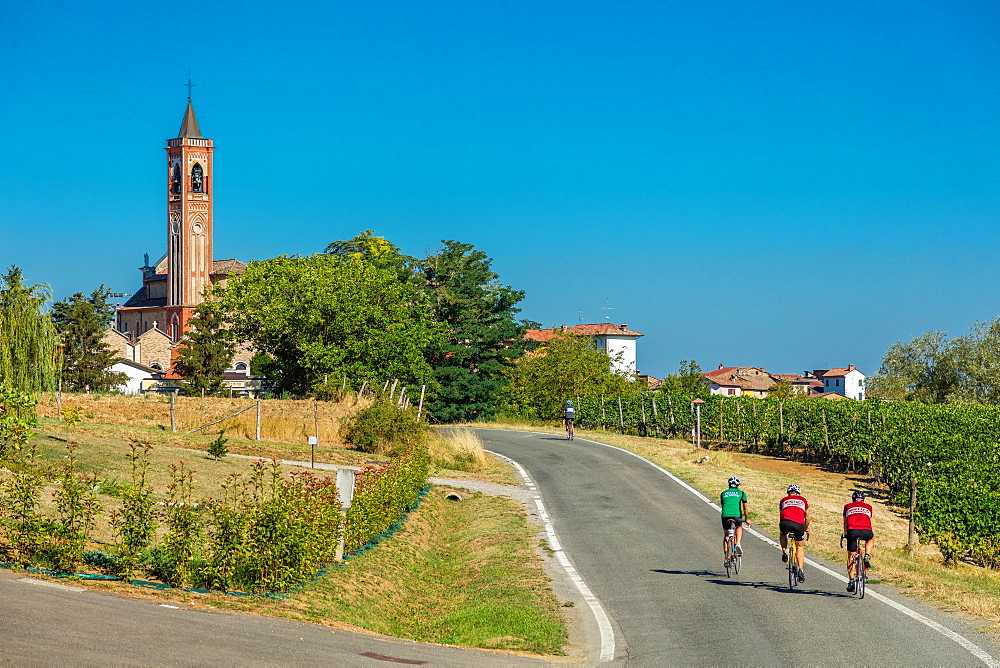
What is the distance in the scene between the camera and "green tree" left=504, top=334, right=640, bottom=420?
201ft

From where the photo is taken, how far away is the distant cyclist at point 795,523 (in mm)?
14719

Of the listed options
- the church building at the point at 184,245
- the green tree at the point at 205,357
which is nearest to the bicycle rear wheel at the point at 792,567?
the green tree at the point at 205,357

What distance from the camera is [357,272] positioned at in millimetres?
58031

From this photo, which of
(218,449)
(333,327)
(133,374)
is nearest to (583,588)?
(218,449)

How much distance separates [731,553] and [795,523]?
1.51 m

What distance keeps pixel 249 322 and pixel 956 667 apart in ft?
162

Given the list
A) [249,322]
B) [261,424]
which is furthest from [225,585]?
[249,322]

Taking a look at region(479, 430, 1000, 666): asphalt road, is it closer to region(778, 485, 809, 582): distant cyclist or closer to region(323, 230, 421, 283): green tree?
region(778, 485, 809, 582): distant cyclist

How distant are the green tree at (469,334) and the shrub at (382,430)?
2728cm

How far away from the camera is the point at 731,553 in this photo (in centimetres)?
1599

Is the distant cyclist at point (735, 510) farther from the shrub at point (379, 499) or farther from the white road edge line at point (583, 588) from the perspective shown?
the shrub at point (379, 499)

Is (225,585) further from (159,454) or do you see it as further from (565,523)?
(159,454)

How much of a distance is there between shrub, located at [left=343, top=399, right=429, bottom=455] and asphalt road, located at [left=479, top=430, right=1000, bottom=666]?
410 inches

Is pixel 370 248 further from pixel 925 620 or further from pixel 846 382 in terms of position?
pixel 846 382
